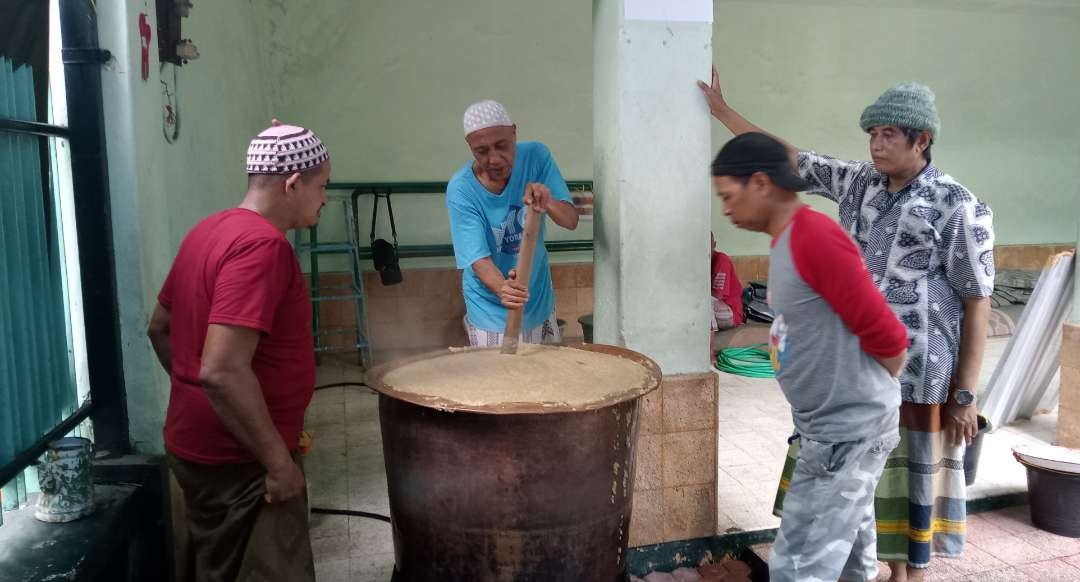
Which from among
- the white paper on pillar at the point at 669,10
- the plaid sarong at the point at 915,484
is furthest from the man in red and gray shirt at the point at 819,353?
the white paper on pillar at the point at 669,10

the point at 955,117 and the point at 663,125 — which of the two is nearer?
the point at 663,125

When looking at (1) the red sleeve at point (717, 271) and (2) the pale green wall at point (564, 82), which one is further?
(1) the red sleeve at point (717, 271)

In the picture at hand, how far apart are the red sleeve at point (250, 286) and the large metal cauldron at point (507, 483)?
0.51 metres

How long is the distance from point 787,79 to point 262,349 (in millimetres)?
7016

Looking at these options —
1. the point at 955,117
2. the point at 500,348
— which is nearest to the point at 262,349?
the point at 500,348

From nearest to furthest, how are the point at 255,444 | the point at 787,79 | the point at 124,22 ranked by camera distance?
1. the point at 255,444
2. the point at 124,22
3. the point at 787,79

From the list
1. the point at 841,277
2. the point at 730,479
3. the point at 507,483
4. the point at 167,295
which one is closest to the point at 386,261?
the point at 730,479

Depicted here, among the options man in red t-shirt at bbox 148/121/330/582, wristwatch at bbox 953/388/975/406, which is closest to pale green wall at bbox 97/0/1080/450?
man in red t-shirt at bbox 148/121/330/582

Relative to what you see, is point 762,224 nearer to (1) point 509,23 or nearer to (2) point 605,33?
(2) point 605,33

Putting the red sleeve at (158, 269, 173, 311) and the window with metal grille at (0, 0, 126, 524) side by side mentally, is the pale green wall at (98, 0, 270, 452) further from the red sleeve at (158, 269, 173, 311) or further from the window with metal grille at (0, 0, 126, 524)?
the red sleeve at (158, 269, 173, 311)

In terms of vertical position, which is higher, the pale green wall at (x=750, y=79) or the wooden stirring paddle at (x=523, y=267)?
the pale green wall at (x=750, y=79)

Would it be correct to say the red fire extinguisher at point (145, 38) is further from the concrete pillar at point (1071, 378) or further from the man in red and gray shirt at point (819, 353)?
the concrete pillar at point (1071, 378)

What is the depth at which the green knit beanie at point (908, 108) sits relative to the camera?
95.1 inches

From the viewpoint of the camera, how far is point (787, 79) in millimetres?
7688
